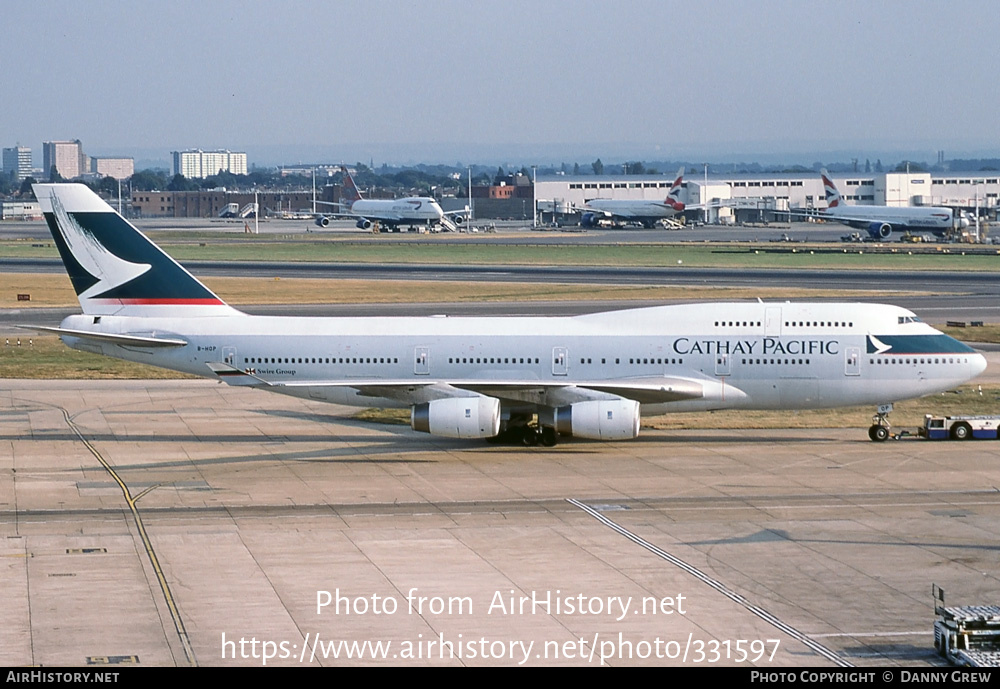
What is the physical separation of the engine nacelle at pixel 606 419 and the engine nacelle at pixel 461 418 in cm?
253

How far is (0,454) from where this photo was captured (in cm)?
4231

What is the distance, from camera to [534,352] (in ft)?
145

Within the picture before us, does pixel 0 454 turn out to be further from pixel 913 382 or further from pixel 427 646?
pixel 913 382

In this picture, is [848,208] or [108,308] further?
[848,208]

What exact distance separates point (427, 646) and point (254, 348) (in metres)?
23.3

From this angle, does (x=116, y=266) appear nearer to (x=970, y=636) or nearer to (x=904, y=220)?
(x=970, y=636)

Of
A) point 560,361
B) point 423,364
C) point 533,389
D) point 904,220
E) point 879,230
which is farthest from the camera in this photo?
point 904,220

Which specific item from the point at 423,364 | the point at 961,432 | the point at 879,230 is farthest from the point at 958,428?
the point at 879,230

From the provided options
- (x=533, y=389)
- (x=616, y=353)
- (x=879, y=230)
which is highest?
(x=879, y=230)

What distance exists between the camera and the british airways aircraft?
143ft

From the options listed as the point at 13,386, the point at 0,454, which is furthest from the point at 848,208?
the point at 0,454

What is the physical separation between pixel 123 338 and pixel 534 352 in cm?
1337

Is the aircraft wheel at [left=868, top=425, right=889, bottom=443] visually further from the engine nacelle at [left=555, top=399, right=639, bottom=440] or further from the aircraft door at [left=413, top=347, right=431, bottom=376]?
the aircraft door at [left=413, top=347, right=431, bottom=376]

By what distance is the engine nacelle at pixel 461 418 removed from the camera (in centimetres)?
4097
